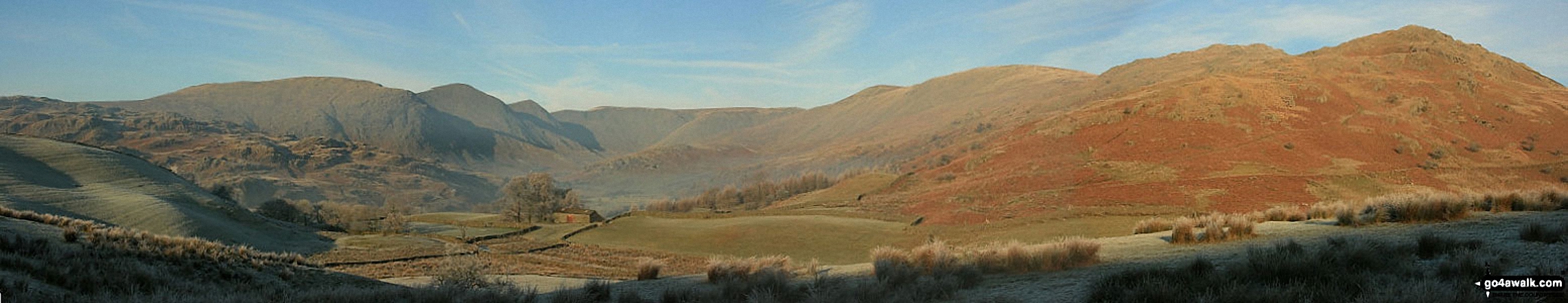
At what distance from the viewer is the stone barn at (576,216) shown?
7131cm

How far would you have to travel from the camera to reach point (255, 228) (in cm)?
4466

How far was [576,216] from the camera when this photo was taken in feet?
241

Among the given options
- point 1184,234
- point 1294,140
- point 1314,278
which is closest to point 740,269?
point 1184,234

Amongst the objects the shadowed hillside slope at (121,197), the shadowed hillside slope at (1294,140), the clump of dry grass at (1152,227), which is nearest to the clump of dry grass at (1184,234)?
the clump of dry grass at (1152,227)

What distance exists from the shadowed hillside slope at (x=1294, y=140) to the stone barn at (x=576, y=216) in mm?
32090

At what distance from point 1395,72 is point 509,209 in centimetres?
8822

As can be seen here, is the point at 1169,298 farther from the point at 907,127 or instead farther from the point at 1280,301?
the point at 907,127

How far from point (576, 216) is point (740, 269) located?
2566 inches

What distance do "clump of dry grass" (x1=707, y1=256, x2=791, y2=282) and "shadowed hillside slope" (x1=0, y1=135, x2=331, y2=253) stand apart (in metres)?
37.4

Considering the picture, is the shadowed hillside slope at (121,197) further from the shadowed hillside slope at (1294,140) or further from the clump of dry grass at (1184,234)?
the shadowed hillside slope at (1294,140)

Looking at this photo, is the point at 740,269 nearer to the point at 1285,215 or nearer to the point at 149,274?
the point at 149,274

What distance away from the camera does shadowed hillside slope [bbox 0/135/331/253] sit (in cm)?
3575

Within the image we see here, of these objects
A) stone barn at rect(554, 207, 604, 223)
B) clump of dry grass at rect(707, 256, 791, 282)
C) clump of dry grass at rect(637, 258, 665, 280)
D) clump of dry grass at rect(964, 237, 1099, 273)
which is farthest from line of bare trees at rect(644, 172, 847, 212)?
clump of dry grass at rect(964, 237, 1099, 273)

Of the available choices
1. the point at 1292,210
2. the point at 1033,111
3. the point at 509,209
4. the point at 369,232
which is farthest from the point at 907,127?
the point at 1292,210
